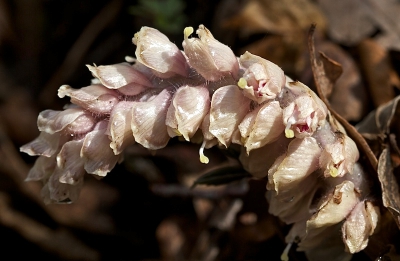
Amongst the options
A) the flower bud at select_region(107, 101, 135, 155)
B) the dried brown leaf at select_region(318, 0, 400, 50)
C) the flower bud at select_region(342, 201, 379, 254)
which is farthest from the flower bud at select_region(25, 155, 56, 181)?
the dried brown leaf at select_region(318, 0, 400, 50)

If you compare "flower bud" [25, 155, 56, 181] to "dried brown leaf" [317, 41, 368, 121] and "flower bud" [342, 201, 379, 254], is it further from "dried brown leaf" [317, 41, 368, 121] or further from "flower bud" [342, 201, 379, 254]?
"dried brown leaf" [317, 41, 368, 121]

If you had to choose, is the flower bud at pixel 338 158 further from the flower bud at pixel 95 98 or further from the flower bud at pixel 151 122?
the flower bud at pixel 95 98

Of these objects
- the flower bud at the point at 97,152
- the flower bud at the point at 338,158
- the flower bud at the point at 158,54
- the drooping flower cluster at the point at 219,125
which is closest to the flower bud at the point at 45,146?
the drooping flower cluster at the point at 219,125

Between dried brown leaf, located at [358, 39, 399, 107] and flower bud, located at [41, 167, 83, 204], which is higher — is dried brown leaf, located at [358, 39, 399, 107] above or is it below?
below

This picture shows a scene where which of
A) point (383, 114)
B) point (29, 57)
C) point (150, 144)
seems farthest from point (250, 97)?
point (29, 57)

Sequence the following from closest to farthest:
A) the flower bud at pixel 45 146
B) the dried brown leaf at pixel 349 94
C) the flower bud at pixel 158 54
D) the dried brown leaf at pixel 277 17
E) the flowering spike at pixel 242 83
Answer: the flowering spike at pixel 242 83 → the flower bud at pixel 158 54 → the flower bud at pixel 45 146 → the dried brown leaf at pixel 349 94 → the dried brown leaf at pixel 277 17

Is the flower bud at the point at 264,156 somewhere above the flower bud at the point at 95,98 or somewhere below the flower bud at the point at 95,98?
below

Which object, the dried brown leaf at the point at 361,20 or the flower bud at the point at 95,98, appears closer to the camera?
the flower bud at the point at 95,98
